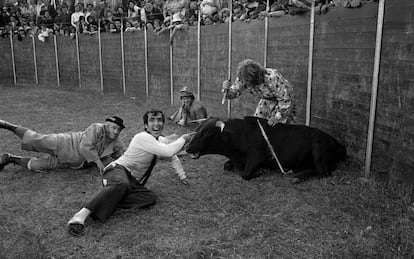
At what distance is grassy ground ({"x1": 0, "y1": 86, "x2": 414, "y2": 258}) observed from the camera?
4.02m

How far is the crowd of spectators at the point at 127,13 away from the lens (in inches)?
352

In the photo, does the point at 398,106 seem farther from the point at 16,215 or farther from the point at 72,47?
the point at 72,47

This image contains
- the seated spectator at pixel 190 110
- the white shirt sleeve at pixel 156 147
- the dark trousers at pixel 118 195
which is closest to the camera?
the dark trousers at pixel 118 195

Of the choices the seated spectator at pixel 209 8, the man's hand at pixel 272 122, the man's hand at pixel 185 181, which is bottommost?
the man's hand at pixel 185 181

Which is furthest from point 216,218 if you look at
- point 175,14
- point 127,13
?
point 127,13

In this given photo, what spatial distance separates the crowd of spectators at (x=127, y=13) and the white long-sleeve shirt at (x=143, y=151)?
10.6ft

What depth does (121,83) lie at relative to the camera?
16.4m

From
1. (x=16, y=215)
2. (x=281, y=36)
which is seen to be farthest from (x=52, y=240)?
(x=281, y=36)

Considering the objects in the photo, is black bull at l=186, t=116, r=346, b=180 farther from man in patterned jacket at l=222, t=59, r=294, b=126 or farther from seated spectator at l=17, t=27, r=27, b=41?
seated spectator at l=17, t=27, r=27, b=41

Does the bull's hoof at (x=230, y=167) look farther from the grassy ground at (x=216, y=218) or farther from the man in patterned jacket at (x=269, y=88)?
the man in patterned jacket at (x=269, y=88)

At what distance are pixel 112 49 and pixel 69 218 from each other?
12.6 m

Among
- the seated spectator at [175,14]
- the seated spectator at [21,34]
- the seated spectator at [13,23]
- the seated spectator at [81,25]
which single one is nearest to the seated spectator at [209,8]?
the seated spectator at [175,14]

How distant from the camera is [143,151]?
507 centimetres

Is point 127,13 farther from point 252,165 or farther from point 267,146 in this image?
point 252,165
